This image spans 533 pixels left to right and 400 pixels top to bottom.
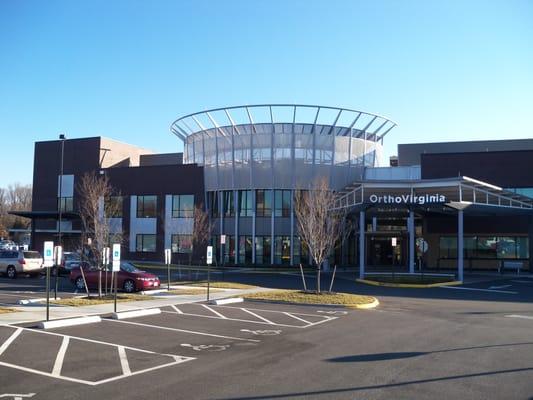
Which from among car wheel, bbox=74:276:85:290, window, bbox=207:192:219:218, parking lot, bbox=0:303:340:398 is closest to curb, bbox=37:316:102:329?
parking lot, bbox=0:303:340:398

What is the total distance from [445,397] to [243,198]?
4093cm

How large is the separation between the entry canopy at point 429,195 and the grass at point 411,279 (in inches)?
162

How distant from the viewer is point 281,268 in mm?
45344

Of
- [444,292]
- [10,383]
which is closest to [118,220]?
[444,292]

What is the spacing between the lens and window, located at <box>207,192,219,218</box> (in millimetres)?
49406

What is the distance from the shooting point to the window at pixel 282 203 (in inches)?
1861

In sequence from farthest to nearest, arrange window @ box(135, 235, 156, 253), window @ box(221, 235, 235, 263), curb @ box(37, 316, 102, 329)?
window @ box(135, 235, 156, 253)
window @ box(221, 235, 235, 263)
curb @ box(37, 316, 102, 329)

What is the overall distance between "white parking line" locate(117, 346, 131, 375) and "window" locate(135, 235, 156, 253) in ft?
130

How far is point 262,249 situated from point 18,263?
20.8 metres

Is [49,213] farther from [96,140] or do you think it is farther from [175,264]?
[175,264]

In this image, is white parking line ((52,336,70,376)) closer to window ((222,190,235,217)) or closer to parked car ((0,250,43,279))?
parked car ((0,250,43,279))

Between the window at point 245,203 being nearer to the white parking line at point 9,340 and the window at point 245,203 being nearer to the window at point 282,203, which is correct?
the window at point 282,203

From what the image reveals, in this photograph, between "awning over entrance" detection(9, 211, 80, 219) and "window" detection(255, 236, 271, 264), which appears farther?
"awning over entrance" detection(9, 211, 80, 219)

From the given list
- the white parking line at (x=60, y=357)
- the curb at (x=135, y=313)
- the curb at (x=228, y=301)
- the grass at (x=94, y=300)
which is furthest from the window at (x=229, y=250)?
the white parking line at (x=60, y=357)
